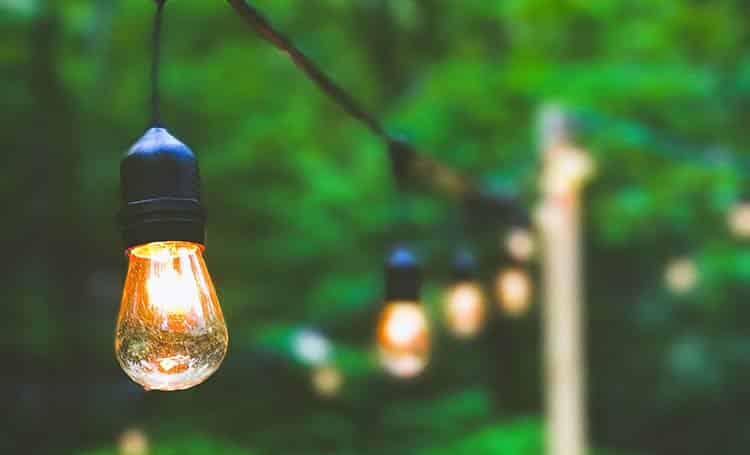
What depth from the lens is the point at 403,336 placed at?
2.58 m

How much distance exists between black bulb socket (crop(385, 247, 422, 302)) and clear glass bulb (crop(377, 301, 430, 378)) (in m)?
0.03

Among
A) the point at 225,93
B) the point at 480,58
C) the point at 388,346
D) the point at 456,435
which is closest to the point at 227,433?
the point at 456,435

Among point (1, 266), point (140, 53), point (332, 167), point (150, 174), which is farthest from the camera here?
point (332, 167)

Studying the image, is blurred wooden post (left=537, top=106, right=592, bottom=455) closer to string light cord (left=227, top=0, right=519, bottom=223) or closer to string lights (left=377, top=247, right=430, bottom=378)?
string light cord (left=227, top=0, right=519, bottom=223)

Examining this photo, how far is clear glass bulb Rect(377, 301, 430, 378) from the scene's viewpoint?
252 cm

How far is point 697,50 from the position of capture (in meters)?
6.62

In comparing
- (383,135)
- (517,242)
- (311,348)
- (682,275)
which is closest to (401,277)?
(383,135)

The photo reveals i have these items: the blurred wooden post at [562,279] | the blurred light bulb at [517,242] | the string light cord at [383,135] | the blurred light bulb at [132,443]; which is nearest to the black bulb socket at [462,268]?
the string light cord at [383,135]

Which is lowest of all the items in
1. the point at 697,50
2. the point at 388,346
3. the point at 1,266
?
the point at 388,346

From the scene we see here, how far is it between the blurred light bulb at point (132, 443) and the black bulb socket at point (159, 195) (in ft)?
14.1

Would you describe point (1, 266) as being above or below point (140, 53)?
below

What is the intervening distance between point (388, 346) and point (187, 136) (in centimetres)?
364

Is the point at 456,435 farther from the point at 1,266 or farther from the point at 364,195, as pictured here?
the point at 1,266

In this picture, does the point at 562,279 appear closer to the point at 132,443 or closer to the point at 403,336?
the point at 132,443
